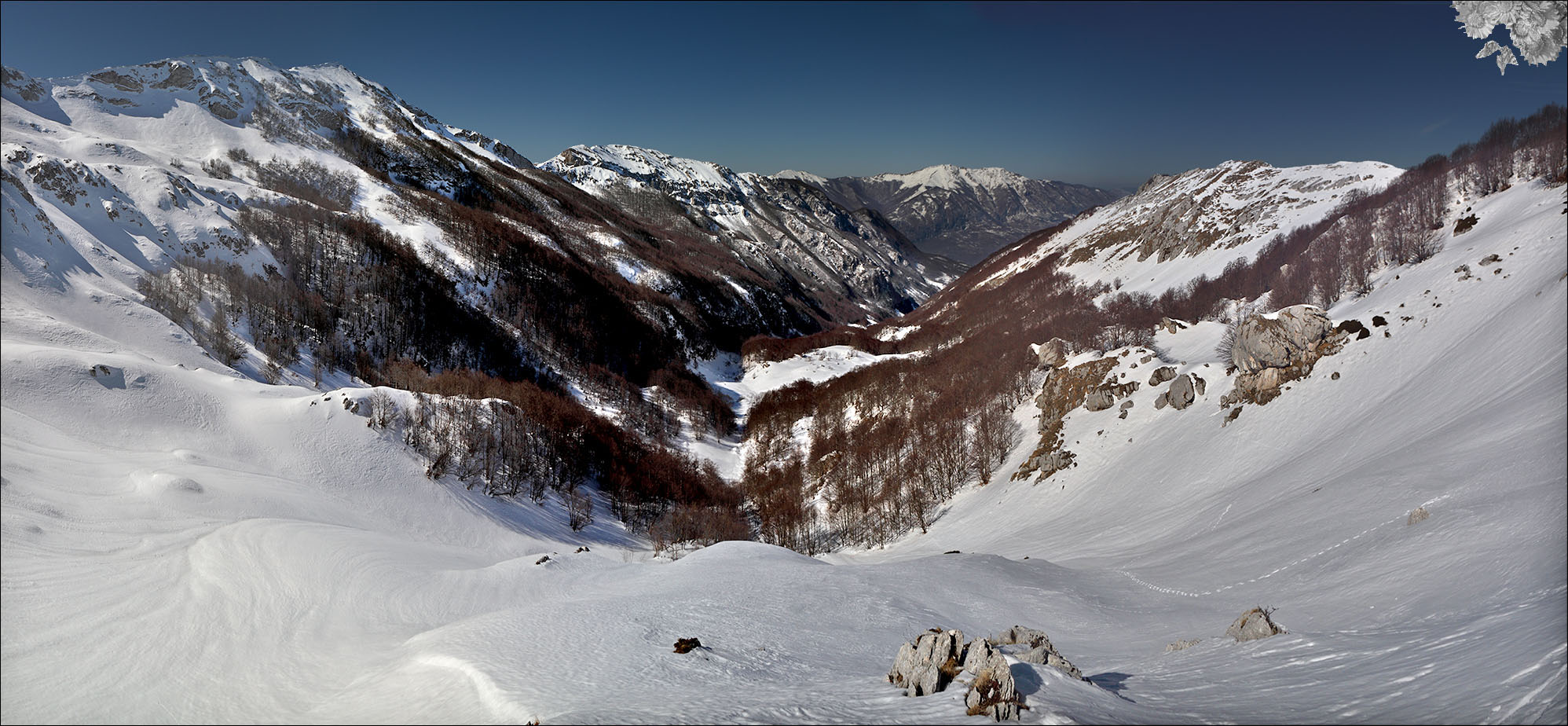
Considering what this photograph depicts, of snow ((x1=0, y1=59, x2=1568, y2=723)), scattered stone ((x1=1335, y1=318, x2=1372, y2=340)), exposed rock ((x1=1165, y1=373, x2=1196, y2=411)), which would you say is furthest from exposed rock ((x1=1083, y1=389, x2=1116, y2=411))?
scattered stone ((x1=1335, y1=318, x2=1372, y2=340))

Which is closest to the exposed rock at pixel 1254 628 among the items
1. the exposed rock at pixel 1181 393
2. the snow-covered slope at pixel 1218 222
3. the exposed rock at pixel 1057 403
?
the exposed rock at pixel 1057 403

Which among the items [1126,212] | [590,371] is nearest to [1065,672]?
[590,371]

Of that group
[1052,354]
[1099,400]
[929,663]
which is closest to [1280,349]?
[1099,400]

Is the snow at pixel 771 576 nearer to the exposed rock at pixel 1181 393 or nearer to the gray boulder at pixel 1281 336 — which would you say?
the gray boulder at pixel 1281 336

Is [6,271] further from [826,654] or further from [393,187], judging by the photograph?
[393,187]

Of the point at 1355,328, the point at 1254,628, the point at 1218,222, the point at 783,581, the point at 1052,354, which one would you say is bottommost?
the point at 1254,628

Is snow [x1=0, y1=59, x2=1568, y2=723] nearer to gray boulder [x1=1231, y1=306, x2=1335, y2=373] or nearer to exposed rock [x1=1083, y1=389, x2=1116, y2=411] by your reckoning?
gray boulder [x1=1231, y1=306, x2=1335, y2=373]

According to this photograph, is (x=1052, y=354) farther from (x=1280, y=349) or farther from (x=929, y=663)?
(x=929, y=663)
